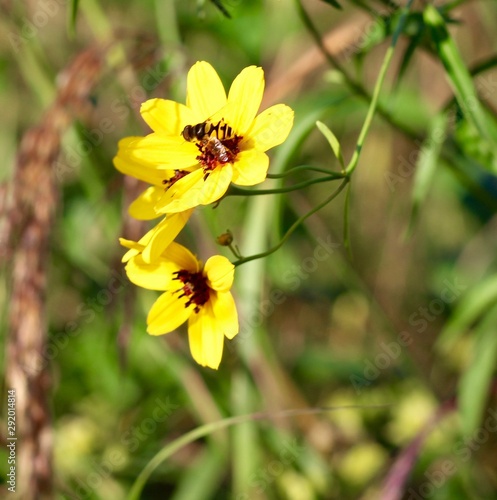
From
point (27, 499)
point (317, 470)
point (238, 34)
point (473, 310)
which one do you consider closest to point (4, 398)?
point (27, 499)

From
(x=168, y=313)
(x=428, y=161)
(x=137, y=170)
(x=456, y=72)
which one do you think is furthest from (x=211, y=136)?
(x=428, y=161)

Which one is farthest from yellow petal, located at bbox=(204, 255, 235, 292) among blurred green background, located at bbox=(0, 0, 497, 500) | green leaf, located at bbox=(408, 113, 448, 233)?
green leaf, located at bbox=(408, 113, 448, 233)

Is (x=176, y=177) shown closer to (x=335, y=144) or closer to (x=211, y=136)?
(x=211, y=136)

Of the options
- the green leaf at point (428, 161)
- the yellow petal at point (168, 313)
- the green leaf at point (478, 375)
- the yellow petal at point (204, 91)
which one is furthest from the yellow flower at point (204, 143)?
the green leaf at point (478, 375)

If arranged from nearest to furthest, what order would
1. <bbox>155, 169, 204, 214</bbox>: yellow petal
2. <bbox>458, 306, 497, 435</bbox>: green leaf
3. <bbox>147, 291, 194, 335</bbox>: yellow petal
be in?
A: <bbox>155, 169, 204, 214</bbox>: yellow petal < <bbox>147, 291, 194, 335</bbox>: yellow petal < <bbox>458, 306, 497, 435</bbox>: green leaf

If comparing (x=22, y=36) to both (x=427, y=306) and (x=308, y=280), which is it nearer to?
(x=308, y=280)

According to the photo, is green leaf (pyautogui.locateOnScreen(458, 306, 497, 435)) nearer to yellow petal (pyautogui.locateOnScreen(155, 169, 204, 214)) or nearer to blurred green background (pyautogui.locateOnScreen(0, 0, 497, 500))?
blurred green background (pyautogui.locateOnScreen(0, 0, 497, 500))
